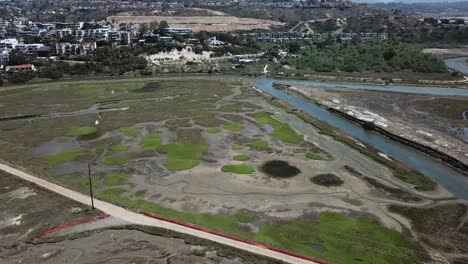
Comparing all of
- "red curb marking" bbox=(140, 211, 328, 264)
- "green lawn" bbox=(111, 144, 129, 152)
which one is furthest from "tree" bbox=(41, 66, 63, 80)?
"red curb marking" bbox=(140, 211, 328, 264)

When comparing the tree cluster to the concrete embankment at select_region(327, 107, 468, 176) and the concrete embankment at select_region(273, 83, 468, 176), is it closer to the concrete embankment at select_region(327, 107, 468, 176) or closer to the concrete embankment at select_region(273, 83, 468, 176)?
the concrete embankment at select_region(273, 83, 468, 176)

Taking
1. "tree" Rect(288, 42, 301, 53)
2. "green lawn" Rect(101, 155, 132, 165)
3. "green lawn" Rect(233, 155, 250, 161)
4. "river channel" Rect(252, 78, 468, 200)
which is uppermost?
"tree" Rect(288, 42, 301, 53)

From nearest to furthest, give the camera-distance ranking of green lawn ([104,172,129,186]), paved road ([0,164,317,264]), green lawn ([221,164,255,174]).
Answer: paved road ([0,164,317,264]) → green lawn ([104,172,129,186]) → green lawn ([221,164,255,174])

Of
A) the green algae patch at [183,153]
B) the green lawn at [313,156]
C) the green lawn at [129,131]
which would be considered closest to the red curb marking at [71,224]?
the green algae patch at [183,153]

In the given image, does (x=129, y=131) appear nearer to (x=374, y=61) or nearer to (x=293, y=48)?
(x=374, y=61)

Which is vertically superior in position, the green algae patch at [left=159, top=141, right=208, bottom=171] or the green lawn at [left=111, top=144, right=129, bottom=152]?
the green lawn at [left=111, top=144, right=129, bottom=152]

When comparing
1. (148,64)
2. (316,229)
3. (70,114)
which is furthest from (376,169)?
(148,64)
